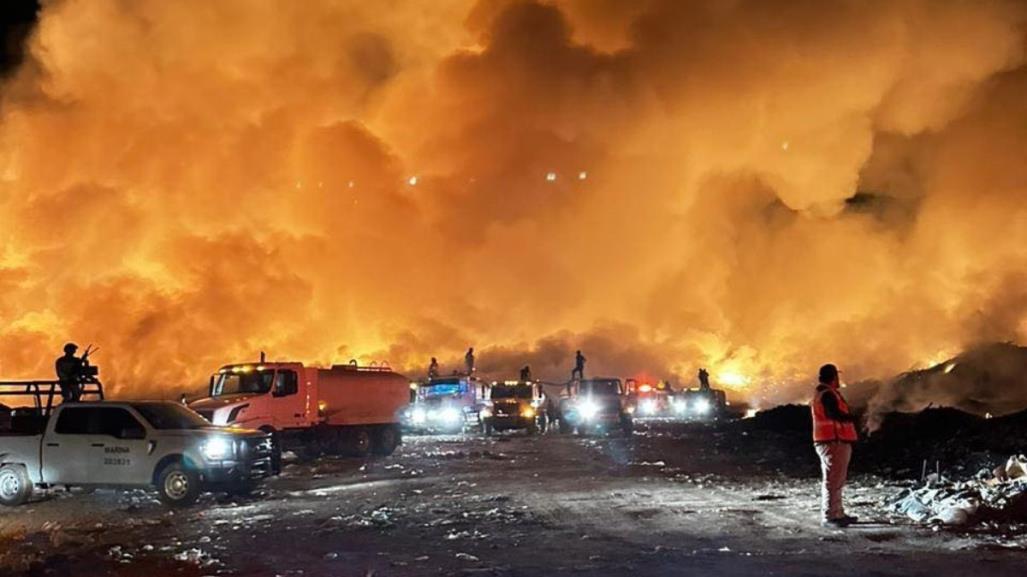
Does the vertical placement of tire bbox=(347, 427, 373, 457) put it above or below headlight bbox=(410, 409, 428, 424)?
below

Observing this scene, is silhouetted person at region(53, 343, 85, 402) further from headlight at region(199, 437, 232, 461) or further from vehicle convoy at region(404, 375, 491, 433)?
vehicle convoy at region(404, 375, 491, 433)

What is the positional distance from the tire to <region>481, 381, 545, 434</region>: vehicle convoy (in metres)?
7.70

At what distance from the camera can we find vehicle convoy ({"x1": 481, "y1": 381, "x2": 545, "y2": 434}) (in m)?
28.0

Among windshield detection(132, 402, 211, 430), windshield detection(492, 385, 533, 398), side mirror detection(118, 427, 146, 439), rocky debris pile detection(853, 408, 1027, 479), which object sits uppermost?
windshield detection(492, 385, 533, 398)

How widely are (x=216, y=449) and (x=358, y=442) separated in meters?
7.68

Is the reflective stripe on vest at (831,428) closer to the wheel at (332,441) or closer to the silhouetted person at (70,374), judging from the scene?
the wheel at (332,441)

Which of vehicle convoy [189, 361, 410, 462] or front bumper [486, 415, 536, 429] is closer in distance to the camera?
vehicle convoy [189, 361, 410, 462]

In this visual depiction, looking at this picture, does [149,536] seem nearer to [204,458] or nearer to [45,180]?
[204,458]

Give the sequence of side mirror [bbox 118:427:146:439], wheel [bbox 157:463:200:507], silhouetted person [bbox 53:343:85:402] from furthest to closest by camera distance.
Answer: silhouetted person [bbox 53:343:85:402] → side mirror [bbox 118:427:146:439] → wheel [bbox 157:463:200:507]

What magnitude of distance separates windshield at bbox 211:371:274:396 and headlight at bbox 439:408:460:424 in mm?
11556

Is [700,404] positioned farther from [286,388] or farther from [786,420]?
[286,388]

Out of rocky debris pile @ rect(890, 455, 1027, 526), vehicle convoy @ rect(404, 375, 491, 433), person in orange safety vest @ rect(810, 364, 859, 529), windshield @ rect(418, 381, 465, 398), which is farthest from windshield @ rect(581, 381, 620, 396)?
person in orange safety vest @ rect(810, 364, 859, 529)

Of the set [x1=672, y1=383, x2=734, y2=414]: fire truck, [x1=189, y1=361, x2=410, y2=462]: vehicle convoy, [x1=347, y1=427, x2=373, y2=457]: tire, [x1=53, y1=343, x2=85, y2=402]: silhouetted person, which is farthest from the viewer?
[x1=672, y1=383, x2=734, y2=414]: fire truck

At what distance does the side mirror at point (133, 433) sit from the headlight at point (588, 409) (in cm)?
1619
